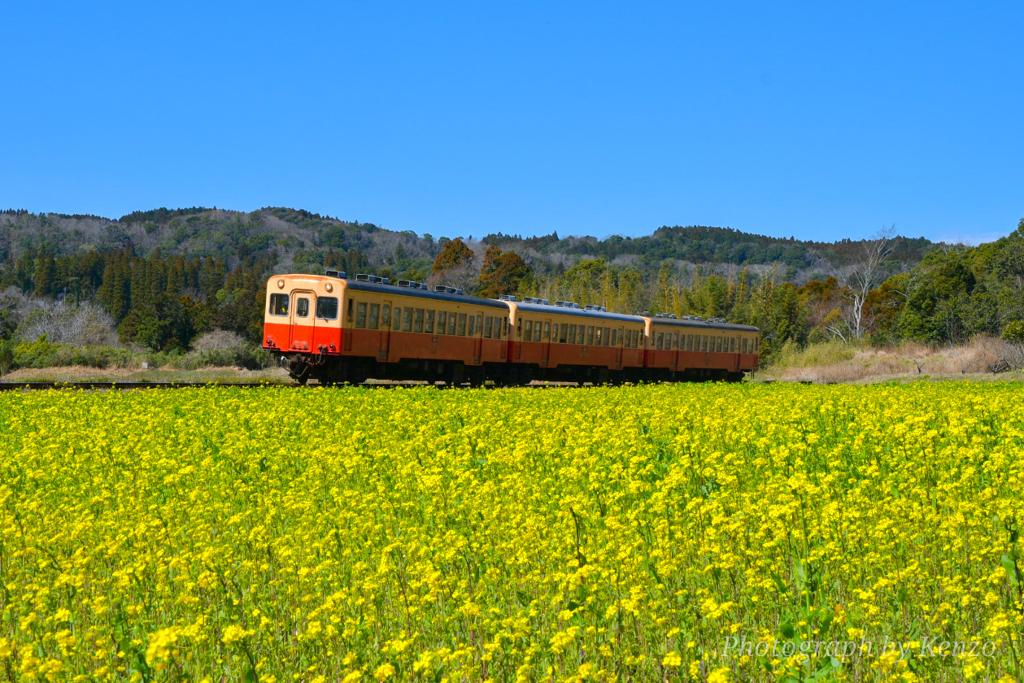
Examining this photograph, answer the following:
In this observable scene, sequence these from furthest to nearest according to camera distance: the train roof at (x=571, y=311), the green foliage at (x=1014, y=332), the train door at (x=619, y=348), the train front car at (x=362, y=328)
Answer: the green foliage at (x=1014, y=332)
the train door at (x=619, y=348)
the train roof at (x=571, y=311)
the train front car at (x=362, y=328)

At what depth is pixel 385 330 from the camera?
24594mm

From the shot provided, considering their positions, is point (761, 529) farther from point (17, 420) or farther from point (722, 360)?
point (722, 360)

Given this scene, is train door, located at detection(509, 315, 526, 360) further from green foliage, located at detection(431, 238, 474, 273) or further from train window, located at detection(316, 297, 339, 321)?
green foliage, located at detection(431, 238, 474, 273)

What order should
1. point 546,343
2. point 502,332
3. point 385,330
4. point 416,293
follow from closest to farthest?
point 385,330, point 416,293, point 502,332, point 546,343

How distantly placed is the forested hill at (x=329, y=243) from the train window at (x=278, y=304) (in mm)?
101653

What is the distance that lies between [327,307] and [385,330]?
5.92 feet

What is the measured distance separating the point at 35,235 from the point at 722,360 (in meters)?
126

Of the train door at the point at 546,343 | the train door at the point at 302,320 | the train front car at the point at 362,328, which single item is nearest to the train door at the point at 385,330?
the train front car at the point at 362,328

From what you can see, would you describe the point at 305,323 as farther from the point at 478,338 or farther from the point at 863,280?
the point at 863,280

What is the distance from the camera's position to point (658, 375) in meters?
39.4

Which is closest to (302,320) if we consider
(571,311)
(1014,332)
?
(571,311)

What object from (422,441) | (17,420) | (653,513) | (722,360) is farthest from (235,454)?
(722,360)

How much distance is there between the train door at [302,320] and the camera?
23.5m

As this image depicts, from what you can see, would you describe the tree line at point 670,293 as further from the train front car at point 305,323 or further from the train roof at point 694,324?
the train front car at point 305,323
